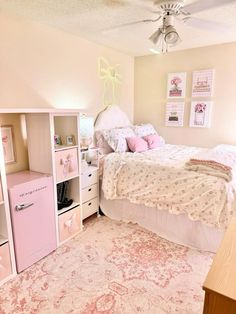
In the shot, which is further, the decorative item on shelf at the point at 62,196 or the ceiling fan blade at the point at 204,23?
the decorative item on shelf at the point at 62,196

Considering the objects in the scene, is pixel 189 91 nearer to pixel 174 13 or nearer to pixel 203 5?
pixel 174 13

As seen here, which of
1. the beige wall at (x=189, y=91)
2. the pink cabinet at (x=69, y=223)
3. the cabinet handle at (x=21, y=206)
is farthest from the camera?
the beige wall at (x=189, y=91)

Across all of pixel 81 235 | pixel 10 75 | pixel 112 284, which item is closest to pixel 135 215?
pixel 81 235

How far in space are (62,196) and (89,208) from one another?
454 mm

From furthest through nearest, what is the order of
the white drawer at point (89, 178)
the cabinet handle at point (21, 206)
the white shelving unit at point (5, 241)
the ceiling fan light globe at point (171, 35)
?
the white drawer at point (89, 178)
the ceiling fan light globe at point (171, 35)
the cabinet handle at point (21, 206)
the white shelving unit at point (5, 241)

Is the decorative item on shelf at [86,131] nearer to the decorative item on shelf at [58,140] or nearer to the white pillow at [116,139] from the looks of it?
the white pillow at [116,139]

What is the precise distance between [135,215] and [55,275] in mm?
1133

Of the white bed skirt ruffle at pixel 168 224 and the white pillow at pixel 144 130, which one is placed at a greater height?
the white pillow at pixel 144 130

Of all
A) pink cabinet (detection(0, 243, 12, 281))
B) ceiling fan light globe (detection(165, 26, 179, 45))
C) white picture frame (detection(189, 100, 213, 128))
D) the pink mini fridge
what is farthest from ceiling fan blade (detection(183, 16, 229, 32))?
pink cabinet (detection(0, 243, 12, 281))

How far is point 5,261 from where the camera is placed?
1796mm

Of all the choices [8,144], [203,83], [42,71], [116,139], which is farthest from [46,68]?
[203,83]

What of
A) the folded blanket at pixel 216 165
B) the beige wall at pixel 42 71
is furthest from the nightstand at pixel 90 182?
the folded blanket at pixel 216 165

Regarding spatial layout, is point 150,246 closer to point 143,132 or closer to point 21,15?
point 143,132

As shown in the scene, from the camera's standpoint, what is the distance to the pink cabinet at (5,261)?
1.76 m
